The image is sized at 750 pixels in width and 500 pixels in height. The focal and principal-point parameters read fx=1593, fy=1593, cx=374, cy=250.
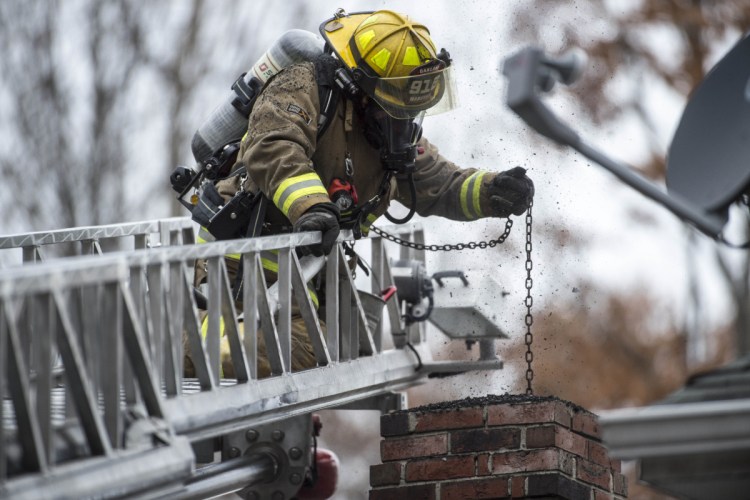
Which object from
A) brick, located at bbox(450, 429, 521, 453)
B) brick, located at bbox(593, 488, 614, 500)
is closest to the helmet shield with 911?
brick, located at bbox(450, 429, 521, 453)

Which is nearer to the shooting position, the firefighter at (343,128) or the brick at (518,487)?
the firefighter at (343,128)

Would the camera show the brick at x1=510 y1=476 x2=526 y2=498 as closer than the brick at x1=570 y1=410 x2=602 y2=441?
Yes

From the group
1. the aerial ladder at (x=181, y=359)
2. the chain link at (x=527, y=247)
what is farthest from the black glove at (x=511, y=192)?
the aerial ladder at (x=181, y=359)

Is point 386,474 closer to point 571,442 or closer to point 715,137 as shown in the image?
point 571,442

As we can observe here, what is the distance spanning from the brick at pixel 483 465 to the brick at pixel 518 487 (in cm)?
14

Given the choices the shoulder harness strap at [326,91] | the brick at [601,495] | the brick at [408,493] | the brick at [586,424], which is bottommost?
the brick at [601,495]

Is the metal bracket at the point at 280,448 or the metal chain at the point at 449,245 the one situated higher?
the metal chain at the point at 449,245

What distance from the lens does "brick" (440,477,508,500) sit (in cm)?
706

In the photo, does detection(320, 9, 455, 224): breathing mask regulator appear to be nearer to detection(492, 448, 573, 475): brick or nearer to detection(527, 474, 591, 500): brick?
detection(492, 448, 573, 475): brick

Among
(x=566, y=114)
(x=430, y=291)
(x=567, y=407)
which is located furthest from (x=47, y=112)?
(x=567, y=407)

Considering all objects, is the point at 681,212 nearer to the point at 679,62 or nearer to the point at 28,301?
the point at 28,301

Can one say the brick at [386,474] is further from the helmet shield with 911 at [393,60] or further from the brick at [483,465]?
the helmet shield with 911 at [393,60]

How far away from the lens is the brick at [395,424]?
7504 millimetres

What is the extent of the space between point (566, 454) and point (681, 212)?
1973 mm
